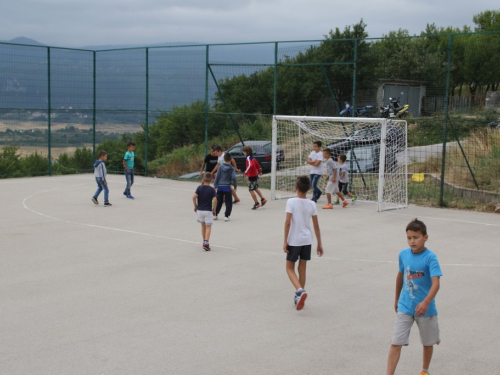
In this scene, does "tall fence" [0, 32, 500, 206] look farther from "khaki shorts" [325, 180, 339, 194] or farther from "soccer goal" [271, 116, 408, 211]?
"khaki shorts" [325, 180, 339, 194]

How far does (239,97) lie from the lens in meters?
22.6

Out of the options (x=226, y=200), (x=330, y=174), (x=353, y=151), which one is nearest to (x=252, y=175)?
(x=226, y=200)

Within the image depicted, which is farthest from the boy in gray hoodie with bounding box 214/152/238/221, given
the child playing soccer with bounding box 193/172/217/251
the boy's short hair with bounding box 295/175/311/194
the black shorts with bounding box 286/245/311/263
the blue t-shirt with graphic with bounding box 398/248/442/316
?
the blue t-shirt with graphic with bounding box 398/248/442/316

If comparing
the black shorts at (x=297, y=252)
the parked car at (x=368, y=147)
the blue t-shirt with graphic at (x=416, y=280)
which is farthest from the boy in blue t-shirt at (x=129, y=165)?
the blue t-shirt with graphic at (x=416, y=280)

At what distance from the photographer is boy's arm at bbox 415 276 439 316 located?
550cm

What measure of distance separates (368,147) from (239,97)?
574 centimetres

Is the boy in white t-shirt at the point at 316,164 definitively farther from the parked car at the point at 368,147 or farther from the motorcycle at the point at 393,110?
the motorcycle at the point at 393,110

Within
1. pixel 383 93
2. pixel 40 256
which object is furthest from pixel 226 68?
pixel 40 256

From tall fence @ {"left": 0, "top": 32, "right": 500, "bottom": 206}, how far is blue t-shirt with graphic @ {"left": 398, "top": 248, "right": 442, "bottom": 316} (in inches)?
476

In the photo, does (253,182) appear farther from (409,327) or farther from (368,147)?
(409,327)

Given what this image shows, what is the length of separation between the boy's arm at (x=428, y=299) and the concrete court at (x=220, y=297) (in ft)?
3.22

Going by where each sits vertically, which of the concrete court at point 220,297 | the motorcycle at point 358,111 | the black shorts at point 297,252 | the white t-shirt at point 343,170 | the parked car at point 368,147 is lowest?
the concrete court at point 220,297

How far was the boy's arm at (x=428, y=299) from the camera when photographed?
5500 millimetres

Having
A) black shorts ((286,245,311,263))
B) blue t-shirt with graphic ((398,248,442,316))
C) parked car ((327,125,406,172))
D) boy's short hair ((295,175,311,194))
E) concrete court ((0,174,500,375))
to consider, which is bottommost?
concrete court ((0,174,500,375))
